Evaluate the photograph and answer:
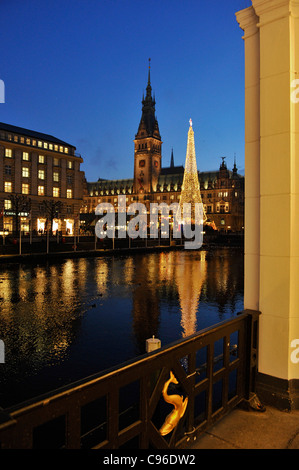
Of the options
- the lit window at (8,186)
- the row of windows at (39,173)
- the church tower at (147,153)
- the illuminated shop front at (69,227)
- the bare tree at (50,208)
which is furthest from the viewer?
the church tower at (147,153)

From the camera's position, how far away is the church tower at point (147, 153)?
146125mm

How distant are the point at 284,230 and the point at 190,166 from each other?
61.2 metres

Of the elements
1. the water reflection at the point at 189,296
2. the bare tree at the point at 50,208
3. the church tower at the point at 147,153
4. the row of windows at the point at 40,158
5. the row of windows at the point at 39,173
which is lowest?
the water reflection at the point at 189,296

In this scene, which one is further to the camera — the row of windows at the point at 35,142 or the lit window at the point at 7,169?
the row of windows at the point at 35,142

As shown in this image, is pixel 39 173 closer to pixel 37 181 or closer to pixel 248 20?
pixel 37 181

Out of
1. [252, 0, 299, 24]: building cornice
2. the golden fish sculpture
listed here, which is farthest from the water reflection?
[252, 0, 299, 24]: building cornice

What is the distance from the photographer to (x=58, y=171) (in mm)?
69688

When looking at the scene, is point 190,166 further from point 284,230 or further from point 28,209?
point 284,230

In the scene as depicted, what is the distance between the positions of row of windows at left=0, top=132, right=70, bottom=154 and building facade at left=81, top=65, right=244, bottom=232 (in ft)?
216

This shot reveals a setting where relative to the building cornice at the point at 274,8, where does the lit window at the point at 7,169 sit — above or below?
above

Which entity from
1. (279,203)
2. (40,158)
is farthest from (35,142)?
(279,203)

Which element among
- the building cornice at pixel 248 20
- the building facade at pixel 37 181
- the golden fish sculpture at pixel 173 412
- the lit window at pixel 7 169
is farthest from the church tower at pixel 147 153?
the golden fish sculpture at pixel 173 412

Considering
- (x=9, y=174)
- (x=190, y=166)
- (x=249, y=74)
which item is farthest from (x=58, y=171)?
(x=249, y=74)

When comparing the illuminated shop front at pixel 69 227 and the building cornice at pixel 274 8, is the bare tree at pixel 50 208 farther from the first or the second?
the building cornice at pixel 274 8
